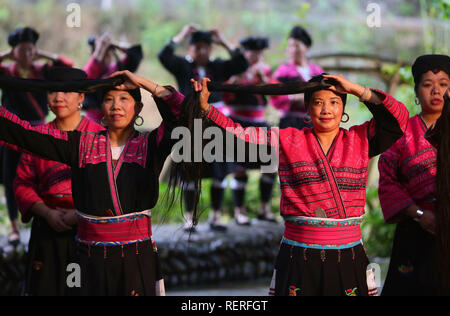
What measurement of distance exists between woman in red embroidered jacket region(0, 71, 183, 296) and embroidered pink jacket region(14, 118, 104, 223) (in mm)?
613

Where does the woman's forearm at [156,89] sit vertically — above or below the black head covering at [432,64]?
below

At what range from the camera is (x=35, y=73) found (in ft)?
17.6

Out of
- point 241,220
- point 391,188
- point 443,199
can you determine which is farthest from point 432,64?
point 241,220

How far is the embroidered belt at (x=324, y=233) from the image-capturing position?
9.36ft

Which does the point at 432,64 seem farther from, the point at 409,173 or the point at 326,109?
the point at 326,109

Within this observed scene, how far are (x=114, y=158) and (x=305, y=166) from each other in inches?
35.2

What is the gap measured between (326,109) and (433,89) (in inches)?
35.2

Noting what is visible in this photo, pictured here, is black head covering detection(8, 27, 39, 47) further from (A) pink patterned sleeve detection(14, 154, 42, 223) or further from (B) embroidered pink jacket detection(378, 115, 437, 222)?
(B) embroidered pink jacket detection(378, 115, 437, 222)

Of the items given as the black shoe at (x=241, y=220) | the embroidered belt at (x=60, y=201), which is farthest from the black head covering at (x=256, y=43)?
the embroidered belt at (x=60, y=201)

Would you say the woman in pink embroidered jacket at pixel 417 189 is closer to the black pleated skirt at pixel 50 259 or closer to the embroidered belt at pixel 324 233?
the embroidered belt at pixel 324 233

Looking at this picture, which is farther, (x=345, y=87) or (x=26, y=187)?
(x=26, y=187)

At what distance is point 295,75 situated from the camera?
6258mm

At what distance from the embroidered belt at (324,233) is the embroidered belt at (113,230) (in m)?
0.72
